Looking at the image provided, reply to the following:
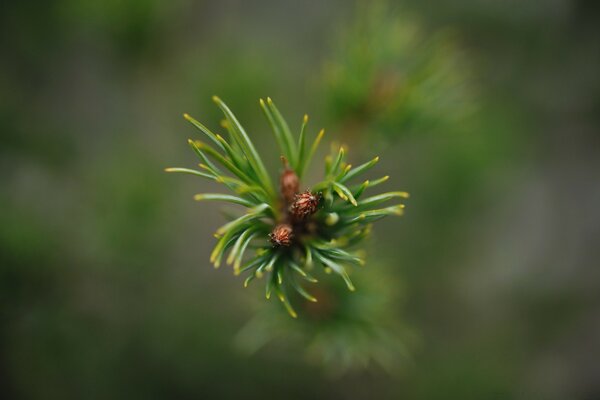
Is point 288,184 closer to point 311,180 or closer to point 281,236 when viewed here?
point 281,236

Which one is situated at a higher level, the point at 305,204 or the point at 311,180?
the point at 311,180

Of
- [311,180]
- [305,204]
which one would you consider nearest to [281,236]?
[305,204]

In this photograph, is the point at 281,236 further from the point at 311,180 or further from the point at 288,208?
the point at 311,180

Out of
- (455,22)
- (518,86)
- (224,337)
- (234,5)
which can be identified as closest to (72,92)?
(234,5)

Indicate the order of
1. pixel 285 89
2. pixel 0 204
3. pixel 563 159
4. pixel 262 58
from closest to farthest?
pixel 0 204 → pixel 262 58 → pixel 285 89 → pixel 563 159

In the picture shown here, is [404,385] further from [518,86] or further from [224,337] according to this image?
[518,86]

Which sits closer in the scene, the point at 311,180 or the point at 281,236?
the point at 281,236

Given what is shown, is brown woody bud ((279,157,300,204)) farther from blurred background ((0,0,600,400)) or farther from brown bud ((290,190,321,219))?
blurred background ((0,0,600,400))
